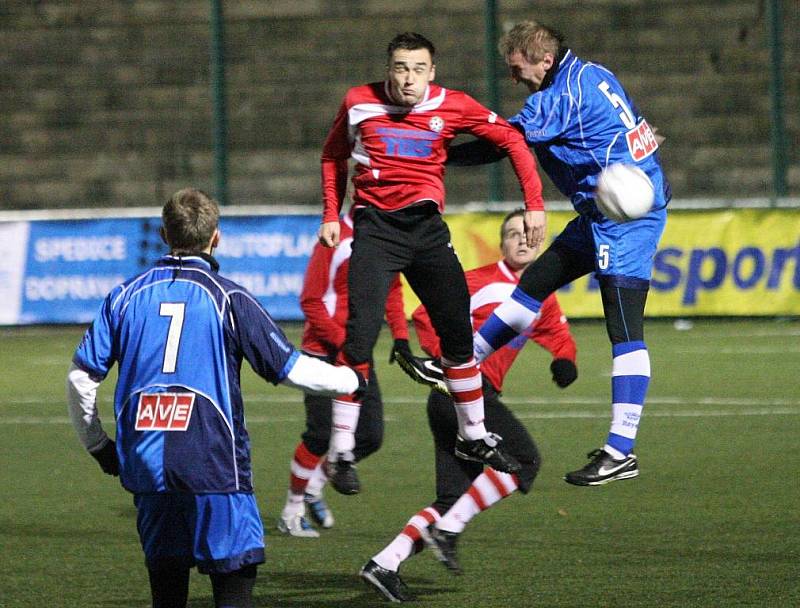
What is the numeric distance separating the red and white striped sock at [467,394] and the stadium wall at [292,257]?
35.6ft

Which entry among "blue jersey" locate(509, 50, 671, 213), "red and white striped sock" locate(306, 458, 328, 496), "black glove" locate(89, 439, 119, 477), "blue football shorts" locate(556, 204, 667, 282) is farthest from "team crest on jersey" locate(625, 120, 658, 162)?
"black glove" locate(89, 439, 119, 477)

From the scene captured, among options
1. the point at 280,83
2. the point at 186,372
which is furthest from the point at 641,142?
the point at 280,83

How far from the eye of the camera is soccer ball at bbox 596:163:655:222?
7090 millimetres

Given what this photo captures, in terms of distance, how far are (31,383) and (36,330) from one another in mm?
4346

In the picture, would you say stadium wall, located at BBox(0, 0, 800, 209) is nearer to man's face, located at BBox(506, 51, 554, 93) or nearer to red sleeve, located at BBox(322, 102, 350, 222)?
red sleeve, located at BBox(322, 102, 350, 222)

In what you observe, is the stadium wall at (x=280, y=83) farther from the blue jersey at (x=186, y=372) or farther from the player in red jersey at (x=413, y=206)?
the blue jersey at (x=186, y=372)

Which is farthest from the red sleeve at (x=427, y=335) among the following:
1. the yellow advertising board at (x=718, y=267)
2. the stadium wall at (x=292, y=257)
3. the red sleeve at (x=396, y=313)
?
the stadium wall at (x=292, y=257)

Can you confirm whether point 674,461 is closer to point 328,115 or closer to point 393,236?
point 393,236

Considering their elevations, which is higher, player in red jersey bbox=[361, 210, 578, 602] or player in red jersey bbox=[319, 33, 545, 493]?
player in red jersey bbox=[319, 33, 545, 493]

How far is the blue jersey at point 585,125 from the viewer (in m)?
7.36

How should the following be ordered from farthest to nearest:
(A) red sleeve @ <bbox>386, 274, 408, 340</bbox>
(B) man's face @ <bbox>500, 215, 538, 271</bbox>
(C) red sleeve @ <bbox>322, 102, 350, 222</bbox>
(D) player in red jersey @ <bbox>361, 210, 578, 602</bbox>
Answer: (A) red sleeve @ <bbox>386, 274, 408, 340</bbox> < (B) man's face @ <bbox>500, 215, 538, 271</bbox> < (C) red sleeve @ <bbox>322, 102, 350, 222</bbox> < (D) player in red jersey @ <bbox>361, 210, 578, 602</bbox>

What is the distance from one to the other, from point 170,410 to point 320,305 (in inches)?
144

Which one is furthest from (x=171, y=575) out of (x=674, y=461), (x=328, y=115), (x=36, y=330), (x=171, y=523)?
(x=328, y=115)

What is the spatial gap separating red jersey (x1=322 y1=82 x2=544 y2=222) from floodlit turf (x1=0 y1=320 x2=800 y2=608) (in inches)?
67.6
